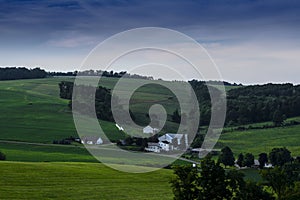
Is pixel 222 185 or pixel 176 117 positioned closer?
pixel 222 185

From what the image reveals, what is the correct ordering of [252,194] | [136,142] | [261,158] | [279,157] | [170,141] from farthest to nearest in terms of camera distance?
[170,141]
[136,142]
[279,157]
[261,158]
[252,194]

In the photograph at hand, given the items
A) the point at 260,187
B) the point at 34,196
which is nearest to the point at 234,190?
the point at 260,187

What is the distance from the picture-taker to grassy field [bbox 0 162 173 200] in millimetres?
37875

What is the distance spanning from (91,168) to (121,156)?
19.7 metres

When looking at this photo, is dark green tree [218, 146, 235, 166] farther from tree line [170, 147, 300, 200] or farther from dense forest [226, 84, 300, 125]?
tree line [170, 147, 300, 200]

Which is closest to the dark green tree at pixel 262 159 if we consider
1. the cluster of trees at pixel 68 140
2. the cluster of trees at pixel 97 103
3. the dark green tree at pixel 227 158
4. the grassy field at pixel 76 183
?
the dark green tree at pixel 227 158

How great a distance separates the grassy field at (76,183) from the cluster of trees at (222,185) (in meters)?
11.3

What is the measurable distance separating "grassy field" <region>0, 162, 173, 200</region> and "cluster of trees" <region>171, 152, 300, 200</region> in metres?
11.3

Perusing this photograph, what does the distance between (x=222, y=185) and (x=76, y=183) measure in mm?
18811

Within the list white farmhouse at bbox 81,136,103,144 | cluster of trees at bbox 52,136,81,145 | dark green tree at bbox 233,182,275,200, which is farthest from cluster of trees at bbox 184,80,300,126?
dark green tree at bbox 233,182,275,200

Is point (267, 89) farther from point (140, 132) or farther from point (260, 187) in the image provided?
point (260, 187)

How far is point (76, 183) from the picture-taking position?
4316cm

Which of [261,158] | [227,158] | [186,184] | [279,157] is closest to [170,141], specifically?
[227,158]

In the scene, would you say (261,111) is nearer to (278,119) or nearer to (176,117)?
(278,119)
